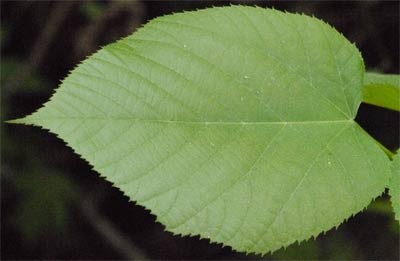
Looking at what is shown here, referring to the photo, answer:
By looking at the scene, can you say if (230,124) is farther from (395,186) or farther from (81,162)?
(81,162)

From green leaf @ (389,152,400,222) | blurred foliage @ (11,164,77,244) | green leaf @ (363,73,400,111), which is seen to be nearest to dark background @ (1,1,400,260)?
blurred foliage @ (11,164,77,244)

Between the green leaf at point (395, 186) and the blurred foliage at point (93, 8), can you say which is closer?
the green leaf at point (395, 186)

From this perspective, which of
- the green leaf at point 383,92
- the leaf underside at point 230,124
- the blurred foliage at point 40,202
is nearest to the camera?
the leaf underside at point 230,124

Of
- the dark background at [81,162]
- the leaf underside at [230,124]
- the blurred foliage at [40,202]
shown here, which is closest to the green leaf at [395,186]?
the leaf underside at [230,124]

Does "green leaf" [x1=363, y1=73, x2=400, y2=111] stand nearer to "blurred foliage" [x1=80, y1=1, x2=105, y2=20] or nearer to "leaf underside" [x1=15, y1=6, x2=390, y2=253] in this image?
"leaf underside" [x1=15, y1=6, x2=390, y2=253]

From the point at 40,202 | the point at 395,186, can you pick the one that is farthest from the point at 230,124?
the point at 40,202

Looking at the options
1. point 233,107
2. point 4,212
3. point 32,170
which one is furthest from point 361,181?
point 4,212

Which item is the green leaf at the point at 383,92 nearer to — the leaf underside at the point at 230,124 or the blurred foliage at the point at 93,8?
the leaf underside at the point at 230,124
